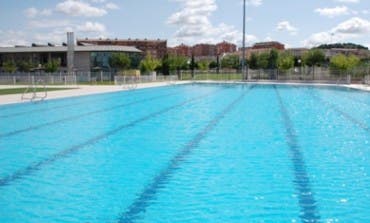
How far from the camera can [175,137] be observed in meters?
9.37

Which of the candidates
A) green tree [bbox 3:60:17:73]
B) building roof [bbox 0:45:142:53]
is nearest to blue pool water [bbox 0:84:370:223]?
green tree [bbox 3:60:17:73]

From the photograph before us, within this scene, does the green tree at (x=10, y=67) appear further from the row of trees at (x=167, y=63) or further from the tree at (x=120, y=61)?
the tree at (x=120, y=61)

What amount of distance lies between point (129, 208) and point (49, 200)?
37.3 inches

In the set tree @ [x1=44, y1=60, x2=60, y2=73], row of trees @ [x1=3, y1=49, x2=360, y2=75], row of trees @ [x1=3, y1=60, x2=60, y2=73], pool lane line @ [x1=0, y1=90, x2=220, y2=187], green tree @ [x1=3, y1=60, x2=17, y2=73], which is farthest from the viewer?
green tree @ [x1=3, y1=60, x2=17, y2=73]

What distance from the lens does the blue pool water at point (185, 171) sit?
460 centimetres

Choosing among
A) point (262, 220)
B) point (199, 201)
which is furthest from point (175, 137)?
point (262, 220)

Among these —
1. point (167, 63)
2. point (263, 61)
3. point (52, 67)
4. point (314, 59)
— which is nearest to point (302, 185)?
point (167, 63)

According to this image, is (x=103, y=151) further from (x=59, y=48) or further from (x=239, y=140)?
(x=59, y=48)

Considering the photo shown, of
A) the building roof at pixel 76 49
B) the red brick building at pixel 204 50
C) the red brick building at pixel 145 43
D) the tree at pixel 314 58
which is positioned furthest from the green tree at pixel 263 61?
the red brick building at pixel 204 50

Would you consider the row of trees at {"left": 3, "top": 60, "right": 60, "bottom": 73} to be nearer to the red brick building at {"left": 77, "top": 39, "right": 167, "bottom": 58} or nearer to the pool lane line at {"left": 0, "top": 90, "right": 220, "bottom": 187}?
the pool lane line at {"left": 0, "top": 90, "right": 220, "bottom": 187}

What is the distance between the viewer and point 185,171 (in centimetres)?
633

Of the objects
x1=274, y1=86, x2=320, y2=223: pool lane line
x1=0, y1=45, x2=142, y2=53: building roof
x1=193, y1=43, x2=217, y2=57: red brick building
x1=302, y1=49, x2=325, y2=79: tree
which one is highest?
x1=193, y1=43, x2=217, y2=57: red brick building

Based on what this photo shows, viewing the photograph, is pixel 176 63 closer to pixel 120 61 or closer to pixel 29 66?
pixel 120 61

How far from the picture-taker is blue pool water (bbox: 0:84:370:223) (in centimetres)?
460
